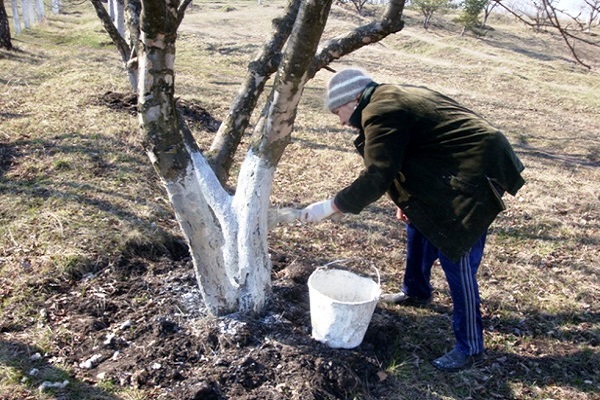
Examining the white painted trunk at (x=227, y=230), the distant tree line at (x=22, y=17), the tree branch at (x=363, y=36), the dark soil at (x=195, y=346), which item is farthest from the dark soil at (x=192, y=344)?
the distant tree line at (x=22, y=17)

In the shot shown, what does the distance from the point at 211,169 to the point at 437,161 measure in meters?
1.22

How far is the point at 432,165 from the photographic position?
2.62 metres

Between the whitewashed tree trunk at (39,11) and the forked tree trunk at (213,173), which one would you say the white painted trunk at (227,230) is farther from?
the whitewashed tree trunk at (39,11)

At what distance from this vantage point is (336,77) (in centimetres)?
265

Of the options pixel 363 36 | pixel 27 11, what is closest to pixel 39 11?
pixel 27 11

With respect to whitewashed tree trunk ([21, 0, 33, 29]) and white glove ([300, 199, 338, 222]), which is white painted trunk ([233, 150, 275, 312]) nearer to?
white glove ([300, 199, 338, 222])

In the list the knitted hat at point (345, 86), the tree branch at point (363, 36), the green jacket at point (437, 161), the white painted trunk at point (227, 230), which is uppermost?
the tree branch at point (363, 36)

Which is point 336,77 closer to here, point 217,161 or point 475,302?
point 217,161

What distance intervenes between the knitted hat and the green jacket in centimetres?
6

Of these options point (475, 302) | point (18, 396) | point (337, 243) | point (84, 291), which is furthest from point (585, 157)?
point (18, 396)

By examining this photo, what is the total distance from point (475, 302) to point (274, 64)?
1.98m

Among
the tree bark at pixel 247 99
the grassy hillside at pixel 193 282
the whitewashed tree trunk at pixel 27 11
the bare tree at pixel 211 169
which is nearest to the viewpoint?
the bare tree at pixel 211 169

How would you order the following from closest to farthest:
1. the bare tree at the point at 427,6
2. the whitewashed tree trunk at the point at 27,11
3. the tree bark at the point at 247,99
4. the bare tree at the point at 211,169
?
the bare tree at the point at 211,169
the tree bark at the point at 247,99
the whitewashed tree trunk at the point at 27,11
the bare tree at the point at 427,6

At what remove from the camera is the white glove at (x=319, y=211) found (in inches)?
108
